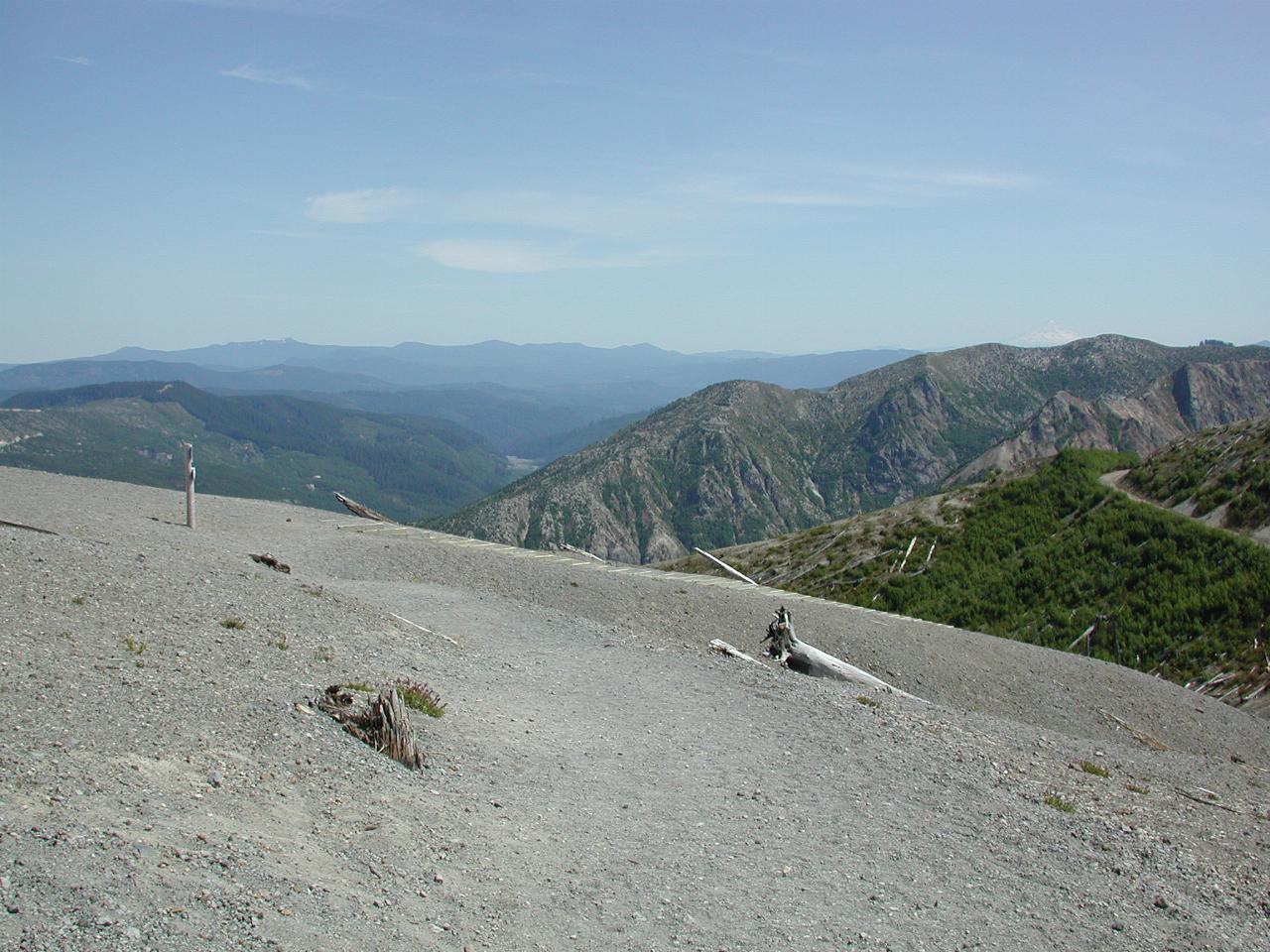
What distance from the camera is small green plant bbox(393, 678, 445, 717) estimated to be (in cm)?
1056

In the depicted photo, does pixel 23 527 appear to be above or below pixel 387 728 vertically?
above

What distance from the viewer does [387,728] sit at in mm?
9141

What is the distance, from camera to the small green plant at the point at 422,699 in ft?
34.7

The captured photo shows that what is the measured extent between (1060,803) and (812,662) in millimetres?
6031

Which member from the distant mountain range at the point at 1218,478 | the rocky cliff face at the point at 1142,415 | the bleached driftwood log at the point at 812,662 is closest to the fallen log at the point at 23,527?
the bleached driftwood log at the point at 812,662

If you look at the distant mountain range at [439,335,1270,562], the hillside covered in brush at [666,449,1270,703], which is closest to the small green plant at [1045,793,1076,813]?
the hillside covered in brush at [666,449,1270,703]

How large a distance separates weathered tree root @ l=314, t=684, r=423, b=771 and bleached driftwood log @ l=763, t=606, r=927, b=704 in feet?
28.7

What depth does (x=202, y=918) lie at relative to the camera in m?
5.56

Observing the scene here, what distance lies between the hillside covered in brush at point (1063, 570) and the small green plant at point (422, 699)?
661 inches

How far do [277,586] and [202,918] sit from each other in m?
9.84

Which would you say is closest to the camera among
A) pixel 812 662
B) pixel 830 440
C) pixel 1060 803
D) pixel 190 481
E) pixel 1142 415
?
pixel 1060 803

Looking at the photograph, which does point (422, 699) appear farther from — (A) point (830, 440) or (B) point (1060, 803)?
(A) point (830, 440)

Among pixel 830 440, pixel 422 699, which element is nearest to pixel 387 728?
pixel 422 699

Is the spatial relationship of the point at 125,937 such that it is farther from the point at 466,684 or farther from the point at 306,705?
the point at 466,684
